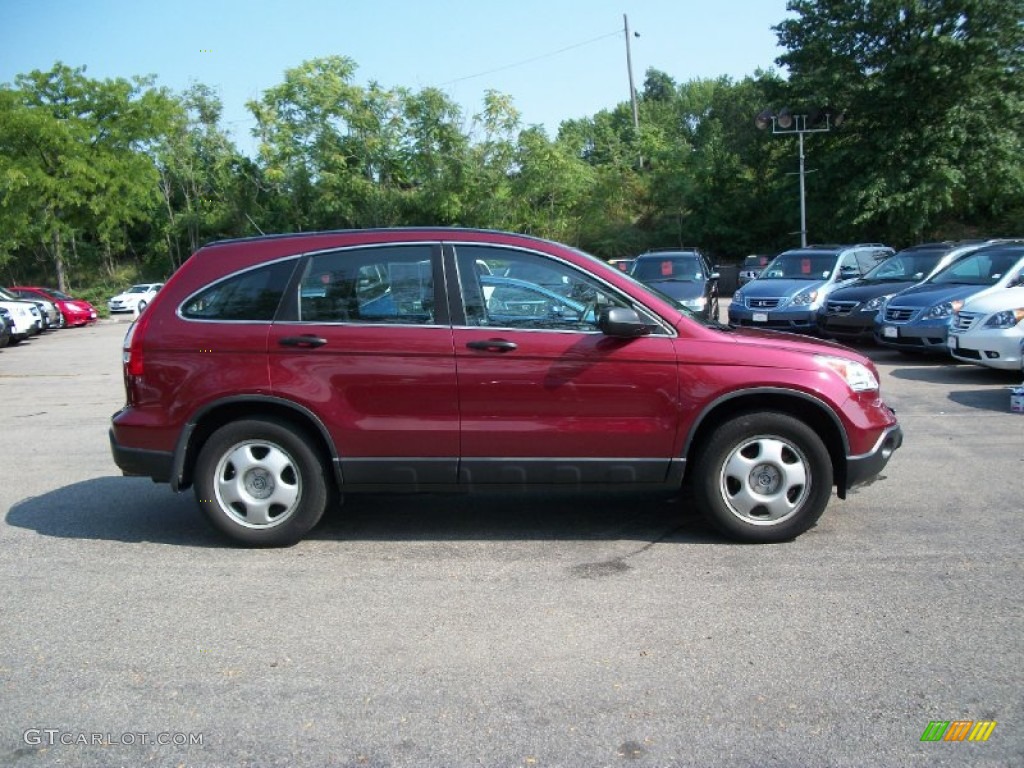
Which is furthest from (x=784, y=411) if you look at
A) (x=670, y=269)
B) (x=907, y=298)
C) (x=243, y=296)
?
(x=670, y=269)

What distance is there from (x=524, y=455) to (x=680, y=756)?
234 centimetres

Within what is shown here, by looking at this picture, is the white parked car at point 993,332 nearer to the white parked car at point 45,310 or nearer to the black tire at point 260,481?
the black tire at point 260,481

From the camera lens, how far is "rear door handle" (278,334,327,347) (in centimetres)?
532

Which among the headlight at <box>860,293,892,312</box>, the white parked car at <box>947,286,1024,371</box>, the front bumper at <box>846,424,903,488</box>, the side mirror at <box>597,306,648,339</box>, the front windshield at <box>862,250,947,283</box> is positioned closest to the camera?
the side mirror at <box>597,306,648,339</box>

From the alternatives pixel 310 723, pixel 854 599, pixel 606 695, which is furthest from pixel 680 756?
pixel 854 599

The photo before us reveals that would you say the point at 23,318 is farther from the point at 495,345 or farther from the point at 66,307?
the point at 495,345

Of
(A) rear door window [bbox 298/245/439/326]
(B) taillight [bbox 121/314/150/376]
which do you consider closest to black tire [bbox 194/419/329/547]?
(B) taillight [bbox 121/314/150/376]

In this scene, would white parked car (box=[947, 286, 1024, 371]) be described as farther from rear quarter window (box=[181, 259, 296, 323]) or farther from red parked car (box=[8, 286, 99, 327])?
red parked car (box=[8, 286, 99, 327])

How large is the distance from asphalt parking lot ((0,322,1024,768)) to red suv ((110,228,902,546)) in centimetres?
43

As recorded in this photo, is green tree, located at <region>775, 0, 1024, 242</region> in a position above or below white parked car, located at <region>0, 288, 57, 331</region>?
above

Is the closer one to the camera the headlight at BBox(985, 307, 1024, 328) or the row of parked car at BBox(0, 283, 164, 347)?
the headlight at BBox(985, 307, 1024, 328)

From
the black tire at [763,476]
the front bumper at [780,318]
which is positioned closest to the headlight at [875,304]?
the front bumper at [780,318]

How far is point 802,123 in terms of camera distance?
30547mm

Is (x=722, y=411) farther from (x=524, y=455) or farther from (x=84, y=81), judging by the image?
(x=84, y=81)
